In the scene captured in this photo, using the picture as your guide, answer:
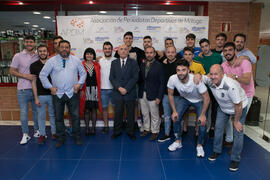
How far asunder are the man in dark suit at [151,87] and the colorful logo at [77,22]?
2.12 metres

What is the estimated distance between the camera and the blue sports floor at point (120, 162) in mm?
2578

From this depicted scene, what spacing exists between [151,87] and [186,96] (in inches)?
26.3

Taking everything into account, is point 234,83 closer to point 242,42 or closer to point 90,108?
point 242,42

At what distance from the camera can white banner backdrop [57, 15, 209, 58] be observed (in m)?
4.64

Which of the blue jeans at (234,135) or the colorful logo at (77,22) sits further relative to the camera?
the colorful logo at (77,22)

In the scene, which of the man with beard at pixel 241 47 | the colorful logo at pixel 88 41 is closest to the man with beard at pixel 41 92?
the colorful logo at pixel 88 41

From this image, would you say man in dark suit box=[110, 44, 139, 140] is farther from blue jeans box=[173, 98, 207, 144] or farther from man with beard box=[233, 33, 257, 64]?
man with beard box=[233, 33, 257, 64]

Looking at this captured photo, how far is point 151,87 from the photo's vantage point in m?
3.46

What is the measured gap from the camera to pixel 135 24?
4.66 m

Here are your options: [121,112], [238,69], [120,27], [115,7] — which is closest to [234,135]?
[238,69]

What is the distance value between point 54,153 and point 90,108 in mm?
1022

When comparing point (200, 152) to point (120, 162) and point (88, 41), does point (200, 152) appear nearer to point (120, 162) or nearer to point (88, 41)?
point (120, 162)

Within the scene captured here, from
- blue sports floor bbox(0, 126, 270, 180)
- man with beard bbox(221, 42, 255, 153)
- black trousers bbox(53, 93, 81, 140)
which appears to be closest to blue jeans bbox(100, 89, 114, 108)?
black trousers bbox(53, 93, 81, 140)

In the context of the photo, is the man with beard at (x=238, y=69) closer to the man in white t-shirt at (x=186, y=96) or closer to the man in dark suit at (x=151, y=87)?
the man in white t-shirt at (x=186, y=96)
